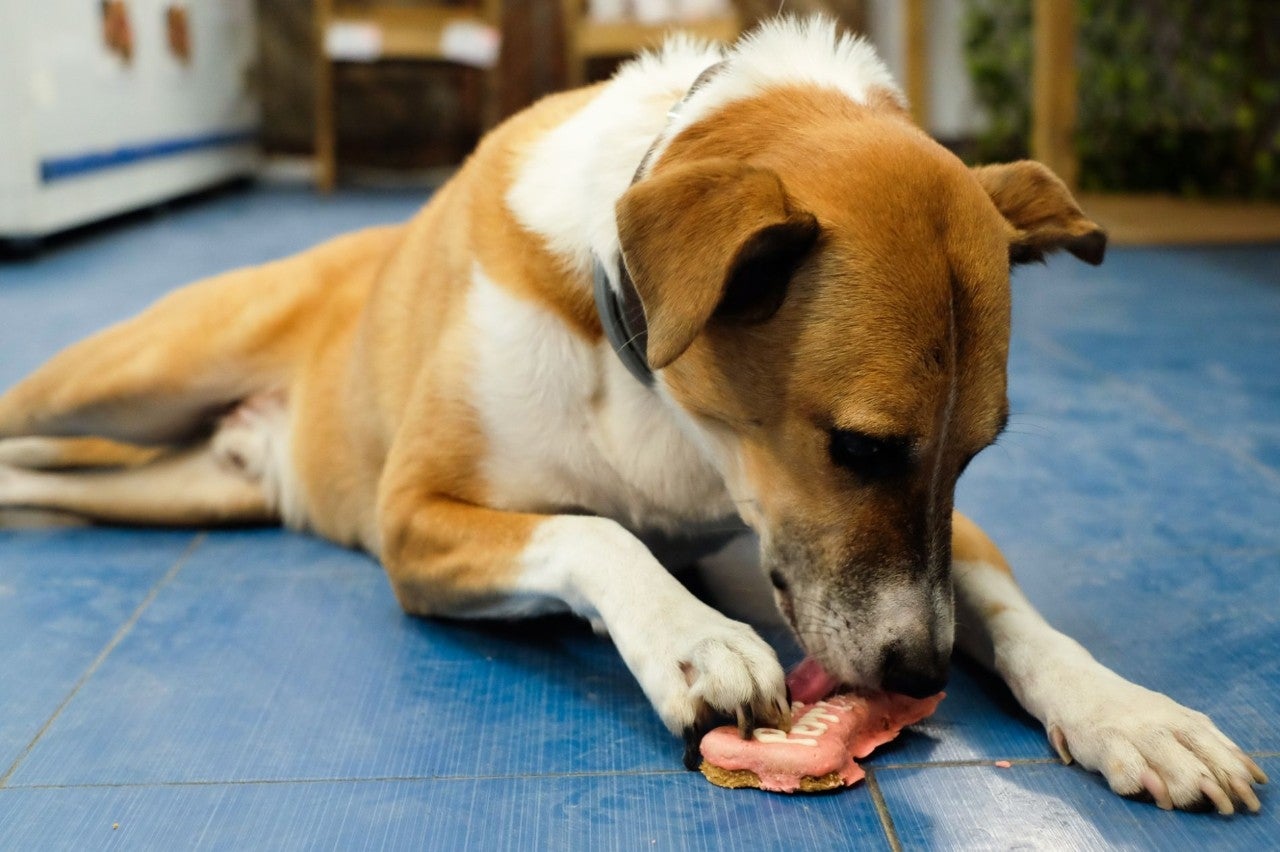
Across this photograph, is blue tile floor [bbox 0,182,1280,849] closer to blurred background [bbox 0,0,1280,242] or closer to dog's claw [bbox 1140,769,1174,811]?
dog's claw [bbox 1140,769,1174,811]

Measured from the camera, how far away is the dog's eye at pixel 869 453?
4.43 feet

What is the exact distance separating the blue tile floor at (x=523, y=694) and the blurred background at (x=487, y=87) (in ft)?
9.69

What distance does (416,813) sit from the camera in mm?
1317

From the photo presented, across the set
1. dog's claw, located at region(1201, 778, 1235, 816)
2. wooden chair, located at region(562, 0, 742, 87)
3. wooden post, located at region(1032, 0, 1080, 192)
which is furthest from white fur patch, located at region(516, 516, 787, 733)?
wooden chair, located at region(562, 0, 742, 87)

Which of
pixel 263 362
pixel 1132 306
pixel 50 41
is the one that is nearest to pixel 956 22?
pixel 1132 306

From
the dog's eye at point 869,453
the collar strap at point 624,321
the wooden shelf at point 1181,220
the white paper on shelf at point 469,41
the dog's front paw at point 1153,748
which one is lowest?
the dog's front paw at point 1153,748

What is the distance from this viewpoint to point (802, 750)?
136cm

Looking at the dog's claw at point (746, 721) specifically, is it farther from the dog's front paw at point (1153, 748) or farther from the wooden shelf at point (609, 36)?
the wooden shelf at point (609, 36)

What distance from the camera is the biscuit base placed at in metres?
1.35

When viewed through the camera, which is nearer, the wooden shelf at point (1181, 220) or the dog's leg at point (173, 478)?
the dog's leg at point (173, 478)

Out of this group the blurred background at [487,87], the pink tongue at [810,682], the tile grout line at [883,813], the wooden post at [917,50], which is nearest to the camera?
the tile grout line at [883,813]

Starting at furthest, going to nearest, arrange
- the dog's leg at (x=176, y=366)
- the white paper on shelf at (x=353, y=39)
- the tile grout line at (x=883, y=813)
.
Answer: the white paper on shelf at (x=353, y=39) < the dog's leg at (x=176, y=366) < the tile grout line at (x=883, y=813)

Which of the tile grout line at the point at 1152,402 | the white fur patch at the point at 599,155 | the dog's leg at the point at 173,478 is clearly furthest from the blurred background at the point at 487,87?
the white fur patch at the point at 599,155

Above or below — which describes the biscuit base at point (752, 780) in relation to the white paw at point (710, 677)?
below
